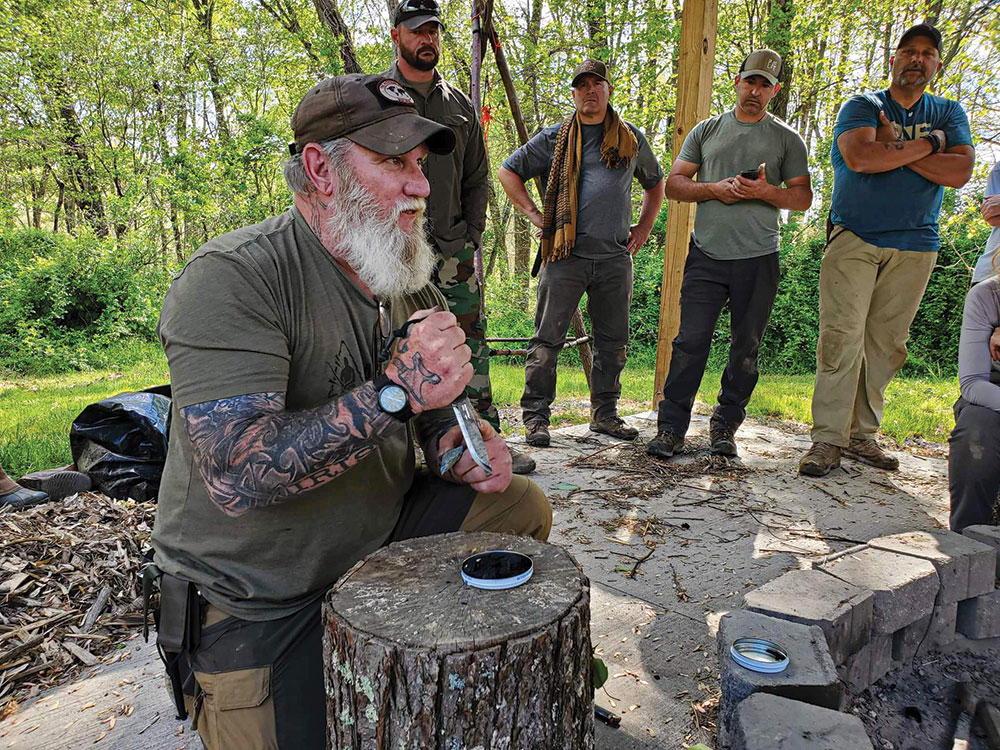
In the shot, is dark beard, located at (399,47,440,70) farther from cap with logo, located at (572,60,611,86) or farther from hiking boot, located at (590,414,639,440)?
hiking boot, located at (590,414,639,440)

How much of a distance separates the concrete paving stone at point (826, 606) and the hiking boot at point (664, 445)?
214 centimetres

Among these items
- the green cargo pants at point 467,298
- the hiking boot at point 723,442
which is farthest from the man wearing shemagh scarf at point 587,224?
the green cargo pants at point 467,298

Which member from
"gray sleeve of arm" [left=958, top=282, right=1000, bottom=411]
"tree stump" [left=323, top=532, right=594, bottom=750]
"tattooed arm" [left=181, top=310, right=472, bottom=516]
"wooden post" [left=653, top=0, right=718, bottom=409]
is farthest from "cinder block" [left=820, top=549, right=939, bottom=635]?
"wooden post" [left=653, top=0, right=718, bottom=409]

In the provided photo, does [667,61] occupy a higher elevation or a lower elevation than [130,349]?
higher

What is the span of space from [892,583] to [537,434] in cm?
279

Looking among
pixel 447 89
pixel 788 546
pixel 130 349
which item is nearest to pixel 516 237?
pixel 130 349

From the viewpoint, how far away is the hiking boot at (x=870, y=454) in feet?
13.5

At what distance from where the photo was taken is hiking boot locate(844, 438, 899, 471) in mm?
4109

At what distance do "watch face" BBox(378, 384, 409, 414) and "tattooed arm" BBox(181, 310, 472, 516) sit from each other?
1cm

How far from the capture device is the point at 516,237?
1605 cm

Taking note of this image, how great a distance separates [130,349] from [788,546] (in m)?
10.9

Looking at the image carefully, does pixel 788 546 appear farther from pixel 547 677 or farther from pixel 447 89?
pixel 447 89

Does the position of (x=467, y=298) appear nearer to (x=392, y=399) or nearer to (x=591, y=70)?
(x=591, y=70)

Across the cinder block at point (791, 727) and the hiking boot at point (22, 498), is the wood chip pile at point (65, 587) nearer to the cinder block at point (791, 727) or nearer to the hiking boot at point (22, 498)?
the hiking boot at point (22, 498)
